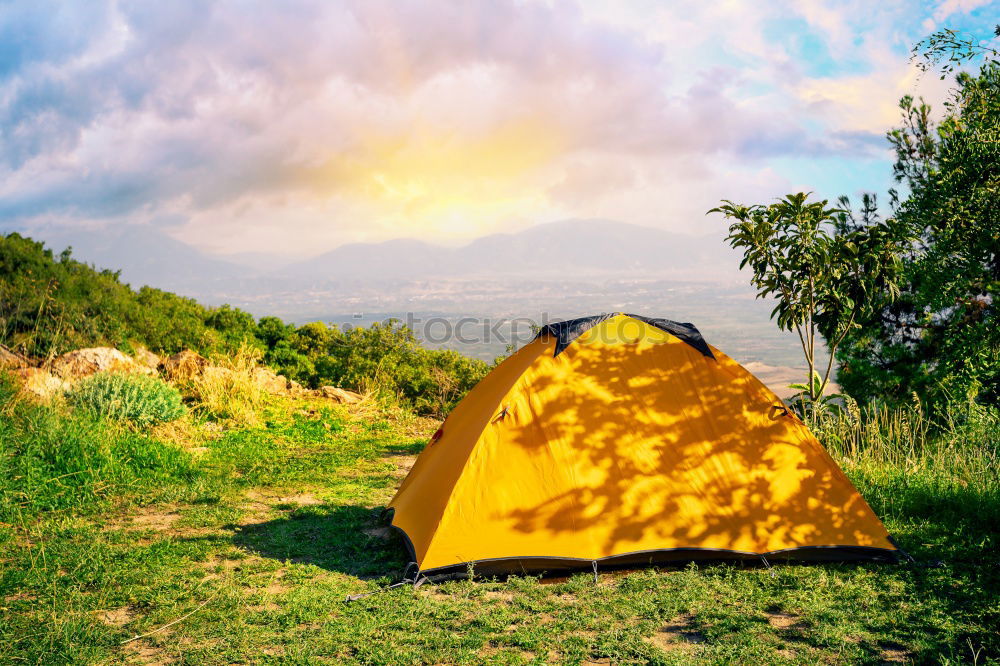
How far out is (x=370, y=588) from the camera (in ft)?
16.2

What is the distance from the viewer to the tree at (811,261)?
750 centimetres

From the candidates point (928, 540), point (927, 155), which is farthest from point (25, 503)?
point (927, 155)

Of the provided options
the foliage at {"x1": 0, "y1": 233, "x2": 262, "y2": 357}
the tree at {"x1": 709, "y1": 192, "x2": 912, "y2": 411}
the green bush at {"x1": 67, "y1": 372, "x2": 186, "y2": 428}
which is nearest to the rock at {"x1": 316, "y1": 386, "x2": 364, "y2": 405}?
the foliage at {"x1": 0, "y1": 233, "x2": 262, "y2": 357}

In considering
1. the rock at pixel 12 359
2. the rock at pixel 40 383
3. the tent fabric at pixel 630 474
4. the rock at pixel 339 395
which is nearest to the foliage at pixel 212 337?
the rock at pixel 12 359

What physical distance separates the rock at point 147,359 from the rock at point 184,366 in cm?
18

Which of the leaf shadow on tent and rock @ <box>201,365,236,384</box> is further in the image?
rock @ <box>201,365,236,384</box>

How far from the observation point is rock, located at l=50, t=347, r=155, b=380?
33.1 feet

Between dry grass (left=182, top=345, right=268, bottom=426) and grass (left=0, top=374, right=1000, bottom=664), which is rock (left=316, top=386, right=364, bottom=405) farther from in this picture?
grass (left=0, top=374, right=1000, bottom=664)

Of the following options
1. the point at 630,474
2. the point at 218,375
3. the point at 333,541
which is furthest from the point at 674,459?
the point at 218,375

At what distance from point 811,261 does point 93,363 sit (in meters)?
10.5

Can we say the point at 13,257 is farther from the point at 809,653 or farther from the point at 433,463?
the point at 809,653

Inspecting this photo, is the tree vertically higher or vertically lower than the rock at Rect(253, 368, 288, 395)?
higher

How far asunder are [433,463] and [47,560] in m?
3.13

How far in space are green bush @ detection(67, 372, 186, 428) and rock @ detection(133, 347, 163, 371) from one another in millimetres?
2040
